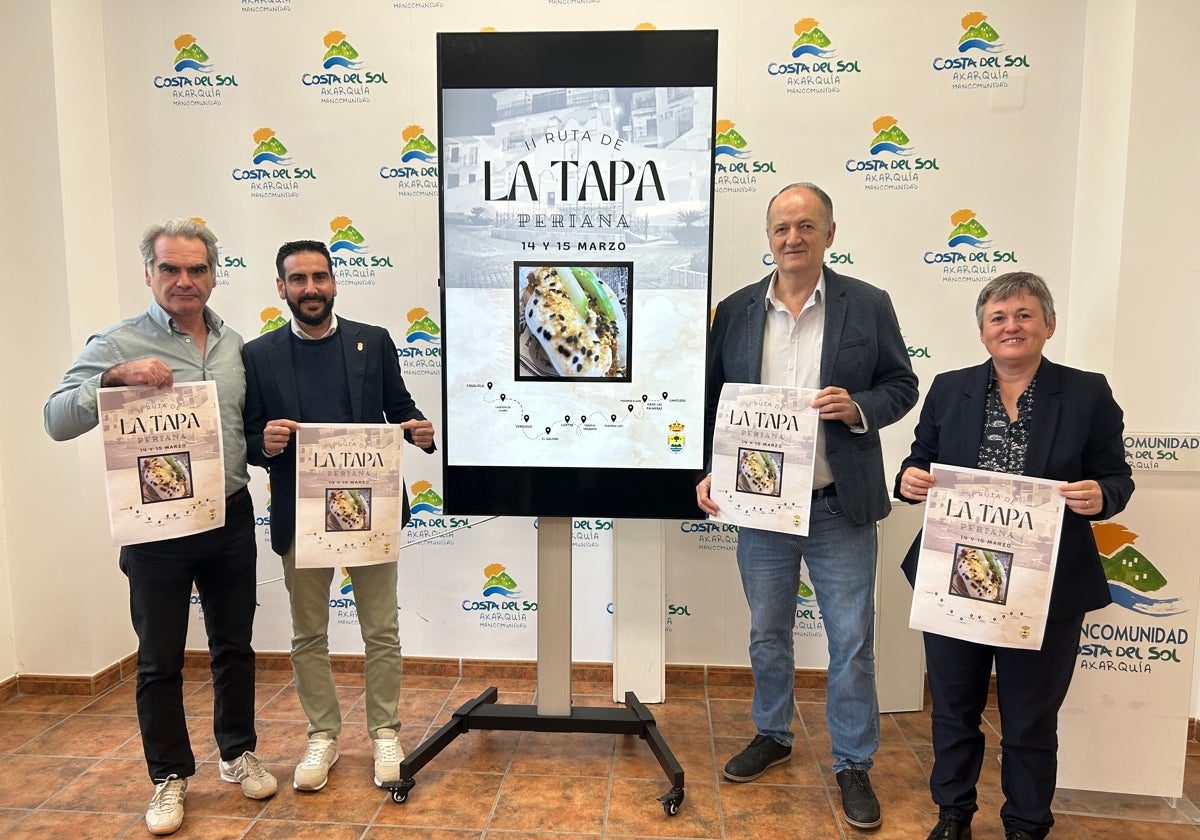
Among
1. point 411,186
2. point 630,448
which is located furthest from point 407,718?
point 411,186

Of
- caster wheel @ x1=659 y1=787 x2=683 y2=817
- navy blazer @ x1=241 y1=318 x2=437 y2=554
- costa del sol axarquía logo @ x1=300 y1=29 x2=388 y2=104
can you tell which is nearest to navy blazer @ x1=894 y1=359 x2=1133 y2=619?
caster wheel @ x1=659 y1=787 x2=683 y2=817

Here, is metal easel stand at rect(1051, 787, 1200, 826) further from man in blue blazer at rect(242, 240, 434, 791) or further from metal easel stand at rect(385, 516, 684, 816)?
man in blue blazer at rect(242, 240, 434, 791)

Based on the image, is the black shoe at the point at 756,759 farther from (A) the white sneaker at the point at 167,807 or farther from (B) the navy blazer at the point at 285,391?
(A) the white sneaker at the point at 167,807

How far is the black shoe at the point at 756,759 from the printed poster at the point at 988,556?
91cm

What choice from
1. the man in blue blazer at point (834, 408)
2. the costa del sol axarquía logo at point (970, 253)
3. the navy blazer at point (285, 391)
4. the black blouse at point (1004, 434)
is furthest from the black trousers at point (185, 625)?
the costa del sol axarquía logo at point (970, 253)

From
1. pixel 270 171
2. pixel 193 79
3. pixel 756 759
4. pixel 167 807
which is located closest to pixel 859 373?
pixel 756 759

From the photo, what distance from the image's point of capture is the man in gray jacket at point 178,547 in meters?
2.29

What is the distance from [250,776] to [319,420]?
128 centimetres

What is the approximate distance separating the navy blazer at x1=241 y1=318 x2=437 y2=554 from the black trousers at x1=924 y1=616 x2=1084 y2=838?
6.31 feet

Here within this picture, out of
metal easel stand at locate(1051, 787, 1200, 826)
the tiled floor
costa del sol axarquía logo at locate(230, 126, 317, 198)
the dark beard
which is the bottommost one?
the tiled floor

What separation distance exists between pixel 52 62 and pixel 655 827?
3.97 metres

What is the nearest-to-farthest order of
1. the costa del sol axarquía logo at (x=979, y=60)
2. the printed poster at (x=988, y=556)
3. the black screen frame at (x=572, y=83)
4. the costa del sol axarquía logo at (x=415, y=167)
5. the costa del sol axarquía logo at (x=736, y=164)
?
the printed poster at (x=988, y=556), the black screen frame at (x=572, y=83), the costa del sol axarquía logo at (x=979, y=60), the costa del sol axarquía logo at (x=736, y=164), the costa del sol axarquía logo at (x=415, y=167)

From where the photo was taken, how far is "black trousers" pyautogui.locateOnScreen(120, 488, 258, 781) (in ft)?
7.70

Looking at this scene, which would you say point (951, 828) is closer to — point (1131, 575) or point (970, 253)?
point (1131, 575)
